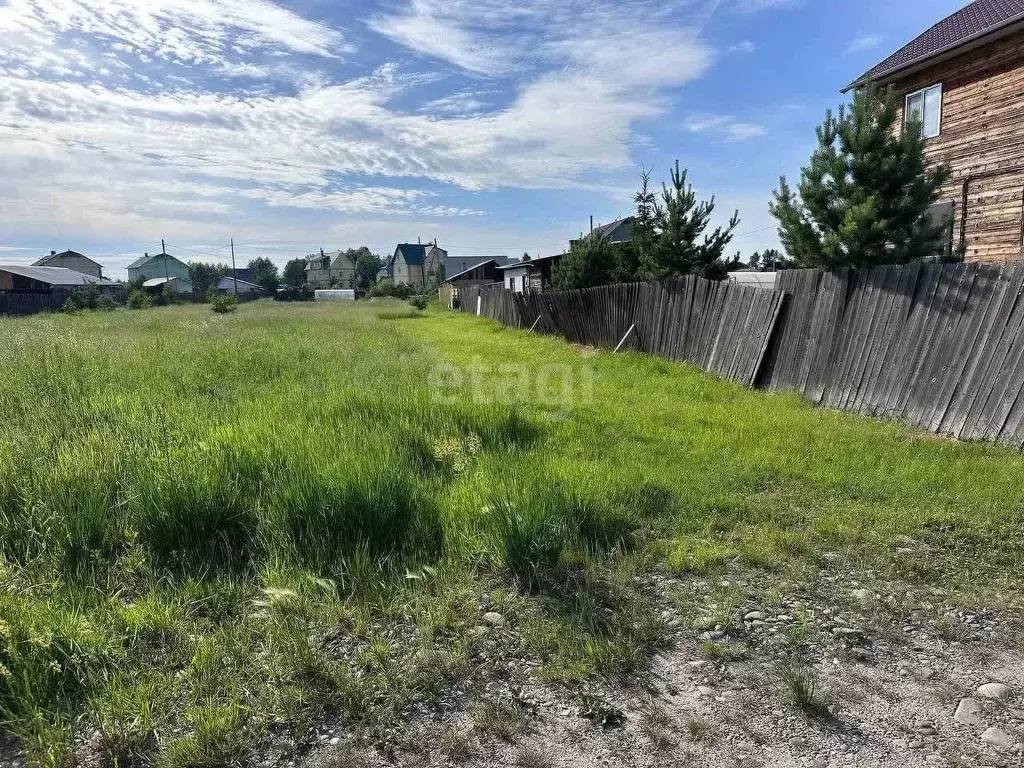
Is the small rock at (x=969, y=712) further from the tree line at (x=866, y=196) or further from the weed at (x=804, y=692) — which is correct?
the tree line at (x=866, y=196)

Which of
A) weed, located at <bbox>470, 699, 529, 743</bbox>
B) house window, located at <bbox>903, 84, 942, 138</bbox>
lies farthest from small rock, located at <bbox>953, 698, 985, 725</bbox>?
house window, located at <bbox>903, 84, 942, 138</bbox>

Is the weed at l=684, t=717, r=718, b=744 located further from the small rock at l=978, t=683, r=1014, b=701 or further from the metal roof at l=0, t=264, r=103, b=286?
the metal roof at l=0, t=264, r=103, b=286

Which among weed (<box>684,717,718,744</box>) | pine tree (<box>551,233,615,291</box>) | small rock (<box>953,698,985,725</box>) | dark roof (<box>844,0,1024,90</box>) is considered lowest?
weed (<box>684,717,718,744</box>)

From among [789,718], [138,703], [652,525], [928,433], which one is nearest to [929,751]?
[789,718]

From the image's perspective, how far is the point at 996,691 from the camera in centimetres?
226

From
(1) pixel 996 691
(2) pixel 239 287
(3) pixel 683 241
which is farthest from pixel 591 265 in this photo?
(2) pixel 239 287

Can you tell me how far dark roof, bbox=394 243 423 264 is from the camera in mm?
86625

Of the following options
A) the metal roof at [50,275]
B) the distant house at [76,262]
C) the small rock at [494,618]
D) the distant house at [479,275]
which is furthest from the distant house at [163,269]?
the small rock at [494,618]

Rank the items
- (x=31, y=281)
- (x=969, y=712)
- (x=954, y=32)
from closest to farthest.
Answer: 1. (x=969, y=712)
2. (x=954, y=32)
3. (x=31, y=281)

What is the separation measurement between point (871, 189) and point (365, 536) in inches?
292

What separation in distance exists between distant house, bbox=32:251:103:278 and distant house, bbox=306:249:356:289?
29.8 m

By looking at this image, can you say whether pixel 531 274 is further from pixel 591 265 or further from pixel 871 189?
pixel 871 189

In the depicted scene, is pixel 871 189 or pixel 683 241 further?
pixel 683 241

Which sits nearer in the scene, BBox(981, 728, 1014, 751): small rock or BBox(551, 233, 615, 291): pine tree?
BBox(981, 728, 1014, 751): small rock
